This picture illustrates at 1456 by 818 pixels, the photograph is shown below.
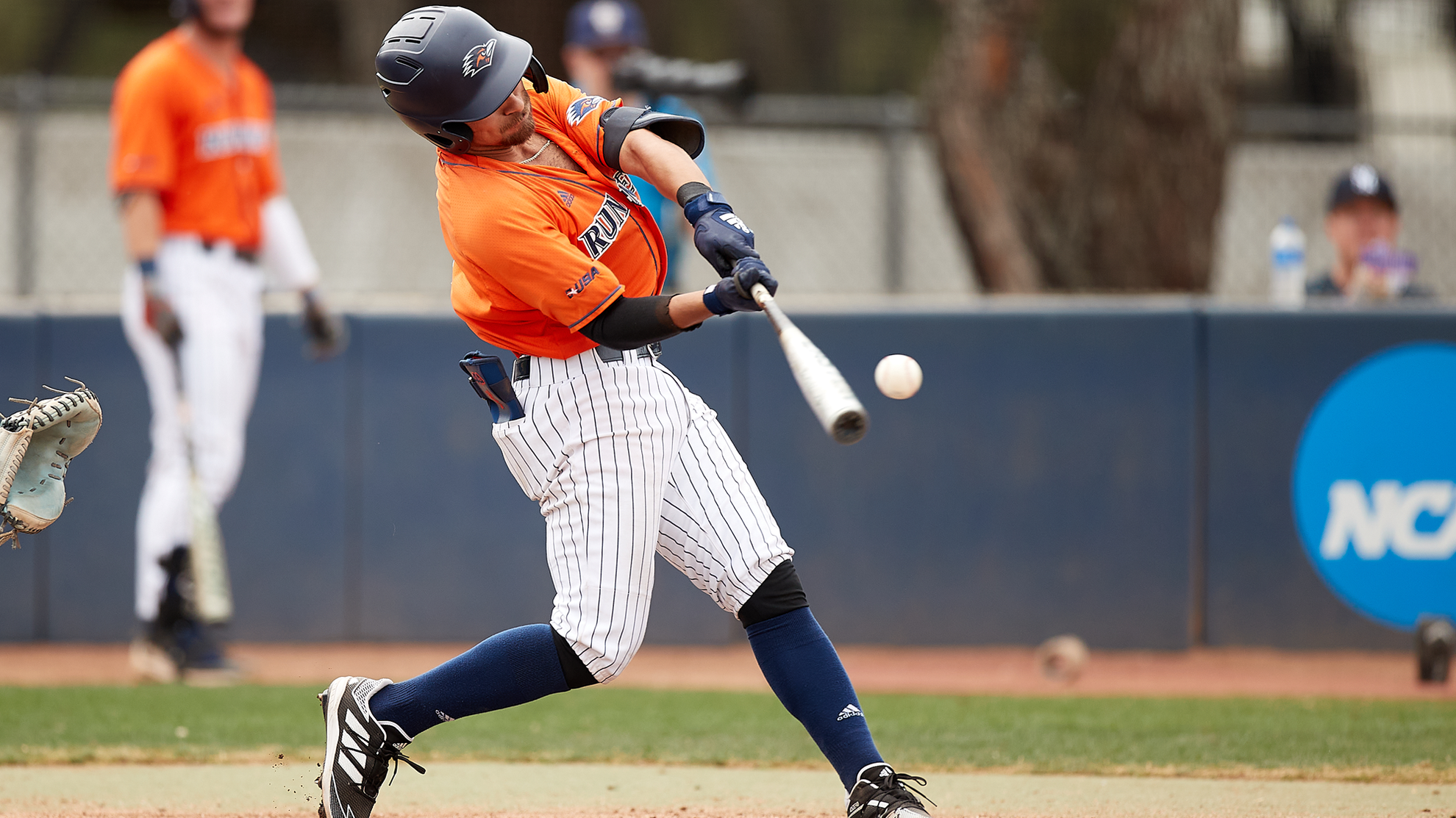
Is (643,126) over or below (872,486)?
over

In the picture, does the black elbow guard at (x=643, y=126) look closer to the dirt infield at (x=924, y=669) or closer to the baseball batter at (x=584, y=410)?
the baseball batter at (x=584, y=410)

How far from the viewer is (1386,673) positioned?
231 inches

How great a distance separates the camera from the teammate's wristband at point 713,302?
9.37 feet

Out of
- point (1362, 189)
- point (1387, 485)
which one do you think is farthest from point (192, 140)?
point (1387, 485)

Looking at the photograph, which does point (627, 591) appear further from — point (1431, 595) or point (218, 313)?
point (1431, 595)

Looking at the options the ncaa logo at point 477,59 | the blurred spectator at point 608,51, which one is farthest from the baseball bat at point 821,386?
the blurred spectator at point 608,51

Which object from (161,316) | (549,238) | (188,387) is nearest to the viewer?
(549,238)

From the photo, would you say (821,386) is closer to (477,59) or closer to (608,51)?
(477,59)

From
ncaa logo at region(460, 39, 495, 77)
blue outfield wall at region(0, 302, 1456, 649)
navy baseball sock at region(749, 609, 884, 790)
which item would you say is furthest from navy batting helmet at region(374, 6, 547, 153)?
blue outfield wall at region(0, 302, 1456, 649)

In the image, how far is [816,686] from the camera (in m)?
3.12

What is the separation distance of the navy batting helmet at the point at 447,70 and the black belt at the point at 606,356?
47 cm

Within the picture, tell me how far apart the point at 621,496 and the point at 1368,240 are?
4385mm

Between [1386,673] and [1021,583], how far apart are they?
1428mm

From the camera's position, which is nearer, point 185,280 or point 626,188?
point 626,188
